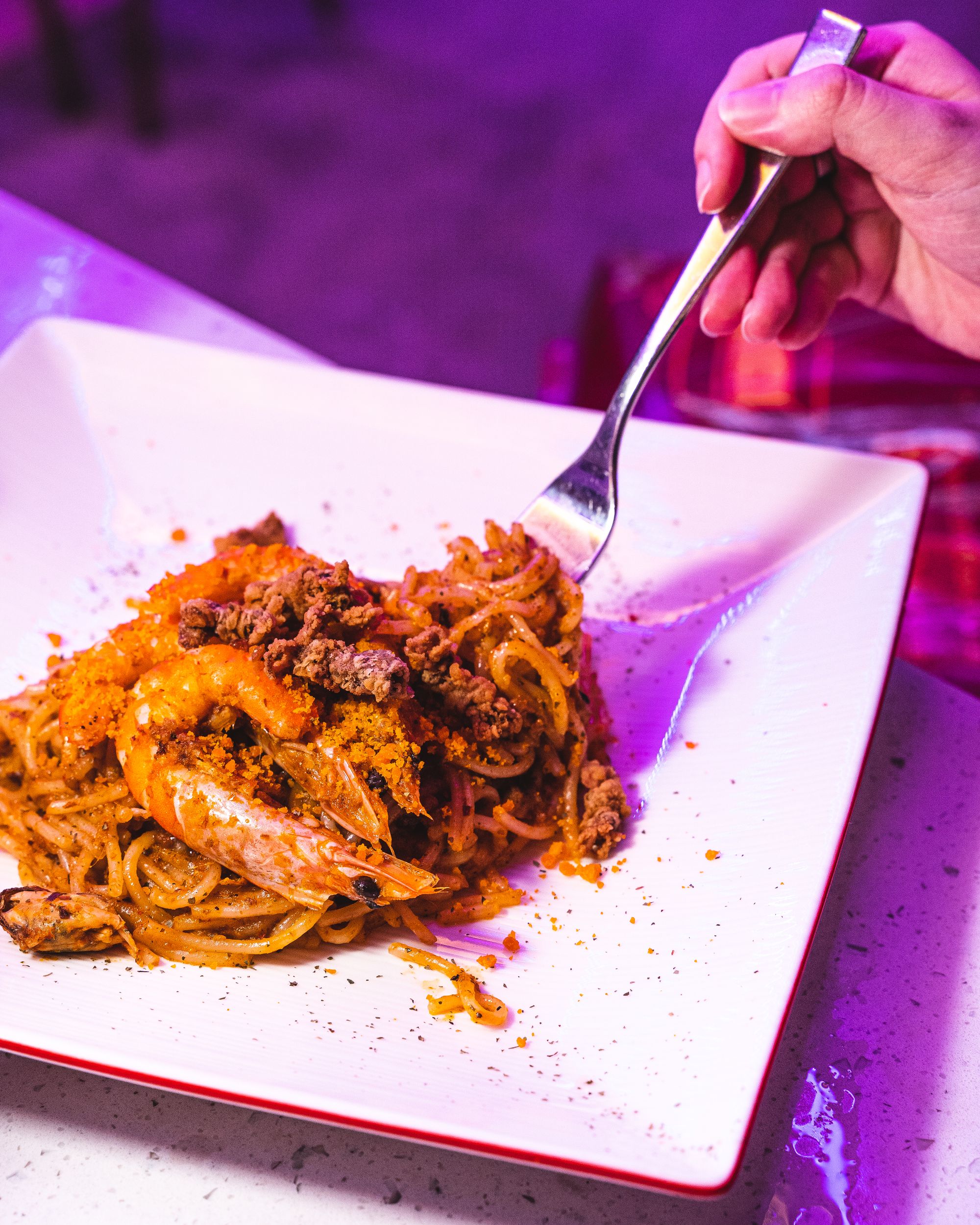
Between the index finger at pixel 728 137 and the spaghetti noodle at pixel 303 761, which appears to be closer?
the spaghetti noodle at pixel 303 761

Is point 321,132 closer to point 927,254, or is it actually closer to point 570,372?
point 570,372

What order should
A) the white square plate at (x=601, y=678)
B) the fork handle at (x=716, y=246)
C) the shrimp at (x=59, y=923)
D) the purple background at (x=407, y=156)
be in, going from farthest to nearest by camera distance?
1. the purple background at (x=407, y=156)
2. the fork handle at (x=716, y=246)
3. the shrimp at (x=59, y=923)
4. the white square plate at (x=601, y=678)

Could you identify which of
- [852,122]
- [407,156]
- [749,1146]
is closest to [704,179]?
[852,122]

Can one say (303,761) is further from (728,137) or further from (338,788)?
(728,137)

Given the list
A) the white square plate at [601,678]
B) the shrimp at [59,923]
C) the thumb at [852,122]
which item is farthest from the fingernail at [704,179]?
the shrimp at [59,923]

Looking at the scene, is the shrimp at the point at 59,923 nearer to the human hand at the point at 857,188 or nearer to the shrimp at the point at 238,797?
the shrimp at the point at 238,797

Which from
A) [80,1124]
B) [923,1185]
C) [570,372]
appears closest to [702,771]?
[923,1185]

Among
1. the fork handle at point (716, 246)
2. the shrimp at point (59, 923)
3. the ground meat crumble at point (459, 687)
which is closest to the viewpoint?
the shrimp at point (59, 923)
